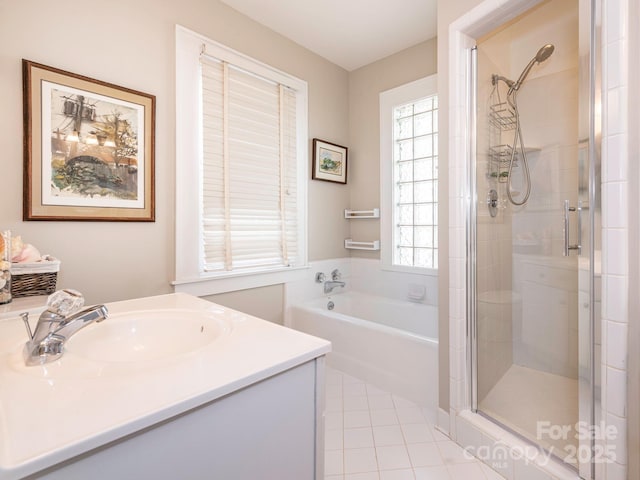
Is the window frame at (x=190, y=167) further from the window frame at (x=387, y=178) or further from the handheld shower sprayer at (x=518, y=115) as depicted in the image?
the handheld shower sprayer at (x=518, y=115)

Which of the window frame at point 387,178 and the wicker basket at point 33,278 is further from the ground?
the window frame at point 387,178

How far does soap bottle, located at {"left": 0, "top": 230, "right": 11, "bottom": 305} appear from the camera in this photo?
3.52ft

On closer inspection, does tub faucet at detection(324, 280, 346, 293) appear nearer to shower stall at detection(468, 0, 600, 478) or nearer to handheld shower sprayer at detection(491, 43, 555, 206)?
shower stall at detection(468, 0, 600, 478)

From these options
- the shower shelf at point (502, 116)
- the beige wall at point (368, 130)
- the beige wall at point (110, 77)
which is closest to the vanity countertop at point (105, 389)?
the beige wall at point (110, 77)

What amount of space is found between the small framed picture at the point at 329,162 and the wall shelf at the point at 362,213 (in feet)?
0.98

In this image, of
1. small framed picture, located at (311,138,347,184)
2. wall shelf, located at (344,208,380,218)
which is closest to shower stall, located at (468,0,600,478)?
wall shelf, located at (344,208,380,218)

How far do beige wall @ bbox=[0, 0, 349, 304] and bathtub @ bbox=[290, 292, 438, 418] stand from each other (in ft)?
3.89

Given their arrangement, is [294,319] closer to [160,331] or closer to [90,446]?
[160,331]

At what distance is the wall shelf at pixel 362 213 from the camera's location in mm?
2916

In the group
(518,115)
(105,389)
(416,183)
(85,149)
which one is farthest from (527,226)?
(85,149)

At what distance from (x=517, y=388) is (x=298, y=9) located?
2787mm

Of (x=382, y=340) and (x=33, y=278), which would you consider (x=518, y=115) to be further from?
(x=33, y=278)

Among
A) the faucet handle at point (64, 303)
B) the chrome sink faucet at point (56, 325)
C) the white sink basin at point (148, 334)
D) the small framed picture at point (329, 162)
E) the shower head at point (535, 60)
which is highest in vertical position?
the shower head at point (535, 60)

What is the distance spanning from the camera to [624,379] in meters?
1.03
